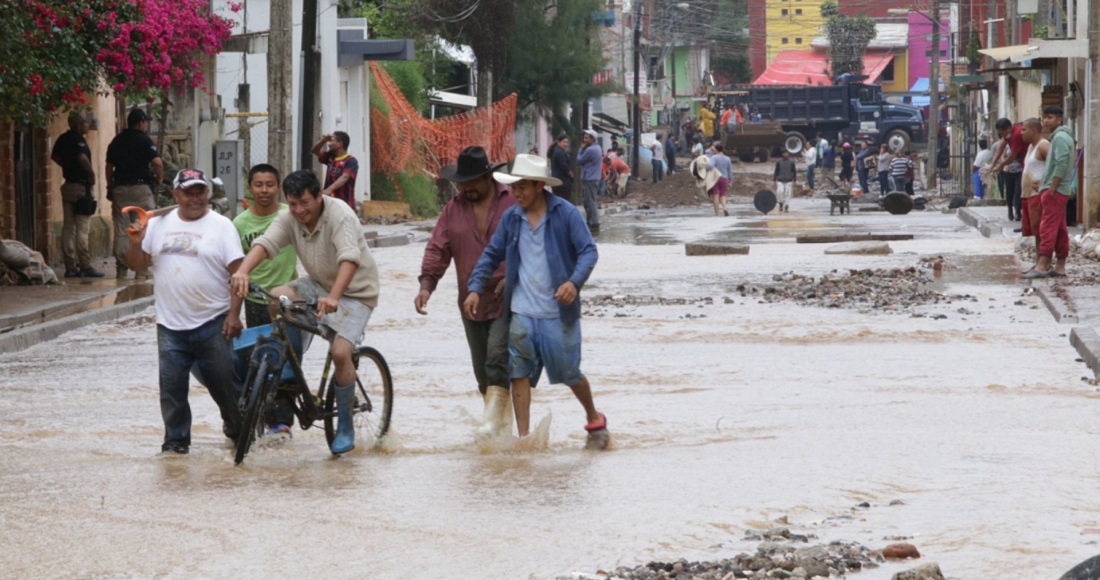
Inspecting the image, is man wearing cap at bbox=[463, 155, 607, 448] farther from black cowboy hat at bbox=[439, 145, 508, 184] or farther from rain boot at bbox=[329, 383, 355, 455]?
rain boot at bbox=[329, 383, 355, 455]

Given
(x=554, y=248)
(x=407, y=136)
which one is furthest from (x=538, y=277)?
(x=407, y=136)

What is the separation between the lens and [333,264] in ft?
28.6

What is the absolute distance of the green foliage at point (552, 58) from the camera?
150ft

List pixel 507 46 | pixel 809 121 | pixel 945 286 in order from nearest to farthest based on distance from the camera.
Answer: pixel 945 286 < pixel 507 46 < pixel 809 121

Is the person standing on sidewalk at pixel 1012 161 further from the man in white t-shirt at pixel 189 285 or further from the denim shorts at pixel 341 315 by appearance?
the man in white t-shirt at pixel 189 285

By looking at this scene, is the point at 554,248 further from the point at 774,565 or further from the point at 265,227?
the point at 774,565

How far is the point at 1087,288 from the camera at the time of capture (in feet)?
53.9

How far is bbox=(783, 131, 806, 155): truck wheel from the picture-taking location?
69.3 meters

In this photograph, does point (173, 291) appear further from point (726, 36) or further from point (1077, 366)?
point (726, 36)

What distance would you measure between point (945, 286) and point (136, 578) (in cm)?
1318

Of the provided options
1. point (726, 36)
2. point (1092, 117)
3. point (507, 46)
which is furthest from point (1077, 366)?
point (726, 36)

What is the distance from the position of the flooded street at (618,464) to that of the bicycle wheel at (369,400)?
0.14 meters

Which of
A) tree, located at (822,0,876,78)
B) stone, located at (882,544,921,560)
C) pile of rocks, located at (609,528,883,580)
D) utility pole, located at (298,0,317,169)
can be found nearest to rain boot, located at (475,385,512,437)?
pile of rocks, located at (609,528,883,580)

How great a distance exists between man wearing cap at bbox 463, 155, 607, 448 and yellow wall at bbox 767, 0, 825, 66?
101027 millimetres
